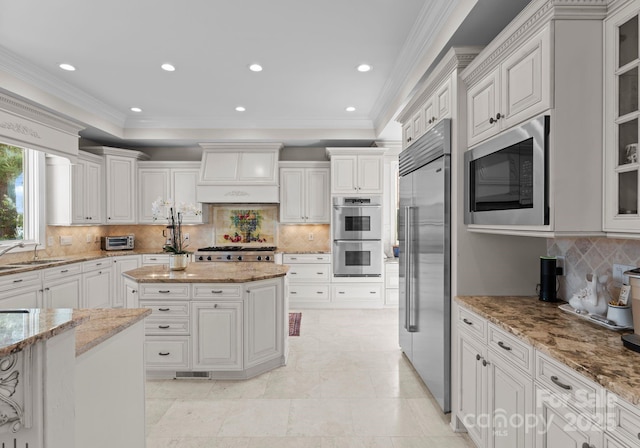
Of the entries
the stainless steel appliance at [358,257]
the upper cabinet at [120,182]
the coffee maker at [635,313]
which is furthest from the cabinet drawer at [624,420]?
the upper cabinet at [120,182]

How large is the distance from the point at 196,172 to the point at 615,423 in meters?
5.78

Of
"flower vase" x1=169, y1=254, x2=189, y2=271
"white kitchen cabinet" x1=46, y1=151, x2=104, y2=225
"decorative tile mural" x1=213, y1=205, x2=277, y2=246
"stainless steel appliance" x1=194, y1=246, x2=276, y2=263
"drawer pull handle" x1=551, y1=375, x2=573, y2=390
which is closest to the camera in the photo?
"drawer pull handle" x1=551, y1=375, x2=573, y2=390

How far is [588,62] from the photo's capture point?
1509 millimetres

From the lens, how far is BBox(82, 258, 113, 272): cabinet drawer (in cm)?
447

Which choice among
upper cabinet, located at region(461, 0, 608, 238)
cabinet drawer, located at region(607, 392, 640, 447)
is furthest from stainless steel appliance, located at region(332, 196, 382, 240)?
cabinet drawer, located at region(607, 392, 640, 447)

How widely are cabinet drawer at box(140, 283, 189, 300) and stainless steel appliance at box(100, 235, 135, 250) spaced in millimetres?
3105

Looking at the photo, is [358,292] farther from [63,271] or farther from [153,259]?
[63,271]

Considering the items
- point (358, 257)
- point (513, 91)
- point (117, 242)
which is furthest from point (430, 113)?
point (117, 242)

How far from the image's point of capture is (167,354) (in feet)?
9.56

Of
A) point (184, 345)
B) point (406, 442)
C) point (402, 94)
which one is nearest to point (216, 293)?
point (184, 345)

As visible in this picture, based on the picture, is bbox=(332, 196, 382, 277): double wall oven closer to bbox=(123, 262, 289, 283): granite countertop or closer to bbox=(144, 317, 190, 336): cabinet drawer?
bbox=(123, 262, 289, 283): granite countertop

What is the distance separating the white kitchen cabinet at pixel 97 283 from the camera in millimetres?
4461

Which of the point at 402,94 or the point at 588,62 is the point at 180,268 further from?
the point at 588,62

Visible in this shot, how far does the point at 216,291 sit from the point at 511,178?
236 centimetres
